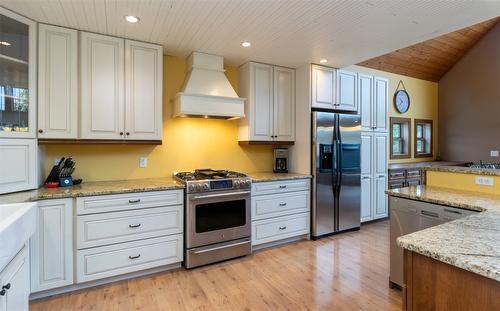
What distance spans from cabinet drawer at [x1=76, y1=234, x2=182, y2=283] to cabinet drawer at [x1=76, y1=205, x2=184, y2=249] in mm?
61

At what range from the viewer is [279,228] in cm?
339

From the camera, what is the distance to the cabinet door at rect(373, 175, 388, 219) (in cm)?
439

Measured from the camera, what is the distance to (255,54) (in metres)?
3.34

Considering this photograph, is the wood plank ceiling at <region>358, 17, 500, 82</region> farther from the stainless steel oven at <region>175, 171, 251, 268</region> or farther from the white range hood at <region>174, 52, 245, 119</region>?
the stainless steel oven at <region>175, 171, 251, 268</region>

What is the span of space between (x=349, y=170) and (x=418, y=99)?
3266mm

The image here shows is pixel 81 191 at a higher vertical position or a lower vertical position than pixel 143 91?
lower

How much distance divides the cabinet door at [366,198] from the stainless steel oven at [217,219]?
2074mm

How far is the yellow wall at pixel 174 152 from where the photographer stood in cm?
298

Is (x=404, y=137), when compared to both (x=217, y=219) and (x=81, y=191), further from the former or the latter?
(x=81, y=191)

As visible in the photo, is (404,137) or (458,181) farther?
(404,137)

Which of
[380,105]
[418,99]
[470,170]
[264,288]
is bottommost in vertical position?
[264,288]

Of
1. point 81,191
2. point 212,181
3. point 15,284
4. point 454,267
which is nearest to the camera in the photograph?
point 454,267

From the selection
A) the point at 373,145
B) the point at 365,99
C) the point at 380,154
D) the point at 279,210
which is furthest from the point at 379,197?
the point at 279,210

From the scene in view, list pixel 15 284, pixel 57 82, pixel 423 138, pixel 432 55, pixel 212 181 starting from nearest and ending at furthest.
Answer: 1. pixel 15 284
2. pixel 57 82
3. pixel 212 181
4. pixel 432 55
5. pixel 423 138
